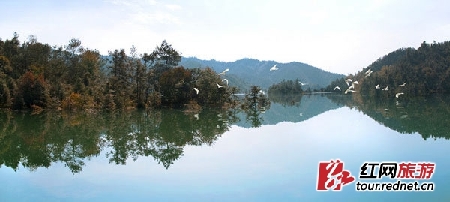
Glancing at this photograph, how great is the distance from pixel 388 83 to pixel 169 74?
5935 centimetres

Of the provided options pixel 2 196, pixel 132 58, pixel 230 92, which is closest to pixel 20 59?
pixel 132 58

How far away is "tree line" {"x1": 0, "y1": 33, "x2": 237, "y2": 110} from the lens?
36.5 m

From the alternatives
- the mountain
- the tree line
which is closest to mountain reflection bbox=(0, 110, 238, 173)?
the mountain

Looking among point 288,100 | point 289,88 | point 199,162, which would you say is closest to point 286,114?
point 199,162

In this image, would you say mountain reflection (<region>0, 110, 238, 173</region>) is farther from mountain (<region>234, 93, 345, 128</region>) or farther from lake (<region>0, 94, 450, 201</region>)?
mountain (<region>234, 93, 345, 128</region>)

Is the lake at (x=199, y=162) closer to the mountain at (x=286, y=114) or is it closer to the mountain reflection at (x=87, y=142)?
the mountain reflection at (x=87, y=142)

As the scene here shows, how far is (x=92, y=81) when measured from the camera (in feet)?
141

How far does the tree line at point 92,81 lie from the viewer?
120ft

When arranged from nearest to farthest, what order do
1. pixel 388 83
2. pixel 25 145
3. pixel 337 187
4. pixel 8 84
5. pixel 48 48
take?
1. pixel 337 187
2. pixel 25 145
3. pixel 8 84
4. pixel 48 48
5. pixel 388 83

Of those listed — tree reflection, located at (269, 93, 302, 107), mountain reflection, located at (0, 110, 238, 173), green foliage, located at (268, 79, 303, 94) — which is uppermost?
green foliage, located at (268, 79, 303, 94)

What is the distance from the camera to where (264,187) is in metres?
8.47

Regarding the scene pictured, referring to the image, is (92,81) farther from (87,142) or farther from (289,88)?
(289,88)

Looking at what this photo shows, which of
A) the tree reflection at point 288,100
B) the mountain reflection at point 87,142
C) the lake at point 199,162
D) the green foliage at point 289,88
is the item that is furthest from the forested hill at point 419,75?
the mountain reflection at point 87,142

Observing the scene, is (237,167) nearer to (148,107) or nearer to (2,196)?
(2,196)
